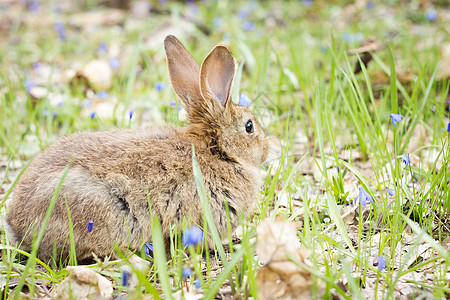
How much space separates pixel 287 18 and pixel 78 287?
8.58 meters

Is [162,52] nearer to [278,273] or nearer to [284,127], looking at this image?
[284,127]

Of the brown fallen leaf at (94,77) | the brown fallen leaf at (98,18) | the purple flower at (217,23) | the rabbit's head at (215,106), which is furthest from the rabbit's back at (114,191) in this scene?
the brown fallen leaf at (98,18)

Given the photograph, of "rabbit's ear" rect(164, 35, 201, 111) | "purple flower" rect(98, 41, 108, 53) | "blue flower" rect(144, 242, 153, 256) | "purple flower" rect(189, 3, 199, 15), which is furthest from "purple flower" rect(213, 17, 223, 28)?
"blue flower" rect(144, 242, 153, 256)

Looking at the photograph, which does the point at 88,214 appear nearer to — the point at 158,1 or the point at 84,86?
the point at 84,86

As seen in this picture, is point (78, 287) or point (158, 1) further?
point (158, 1)

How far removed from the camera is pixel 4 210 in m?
3.90

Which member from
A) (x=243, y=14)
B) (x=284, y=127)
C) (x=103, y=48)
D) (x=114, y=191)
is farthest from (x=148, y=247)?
(x=243, y=14)

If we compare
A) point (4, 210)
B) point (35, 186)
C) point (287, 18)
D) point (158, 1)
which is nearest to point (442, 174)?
point (35, 186)

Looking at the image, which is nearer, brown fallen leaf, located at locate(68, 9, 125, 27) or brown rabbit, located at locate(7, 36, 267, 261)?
brown rabbit, located at locate(7, 36, 267, 261)

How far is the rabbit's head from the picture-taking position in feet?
12.0

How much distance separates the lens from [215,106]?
12.1 ft

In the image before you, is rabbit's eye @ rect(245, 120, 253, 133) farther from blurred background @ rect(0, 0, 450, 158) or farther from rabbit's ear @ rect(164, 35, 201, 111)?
blurred background @ rect(0, 0, 450, 158)

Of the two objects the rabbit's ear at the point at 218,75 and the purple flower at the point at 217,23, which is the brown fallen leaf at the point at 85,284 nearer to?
the rabbit's ear at the point at 218,75

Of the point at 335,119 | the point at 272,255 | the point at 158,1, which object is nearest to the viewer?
the point at 272,255
